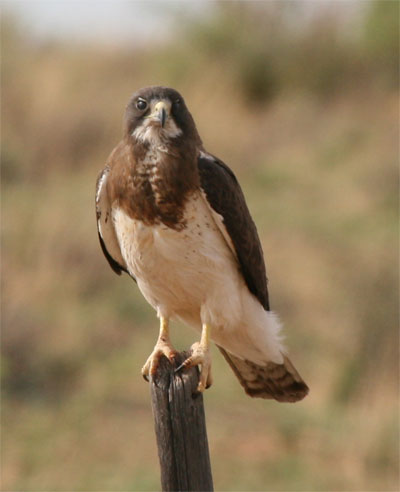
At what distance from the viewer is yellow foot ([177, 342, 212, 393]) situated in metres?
3.73

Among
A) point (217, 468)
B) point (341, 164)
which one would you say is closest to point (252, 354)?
point (217, 468)

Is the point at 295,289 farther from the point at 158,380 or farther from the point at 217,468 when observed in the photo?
the point at 158,380

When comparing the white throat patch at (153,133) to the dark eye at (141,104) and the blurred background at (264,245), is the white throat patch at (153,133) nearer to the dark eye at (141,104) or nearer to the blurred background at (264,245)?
the dark eye at (141,104)

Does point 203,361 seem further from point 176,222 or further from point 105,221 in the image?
point 105,221

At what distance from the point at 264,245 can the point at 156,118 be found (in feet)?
25.5

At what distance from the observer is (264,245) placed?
11562mm

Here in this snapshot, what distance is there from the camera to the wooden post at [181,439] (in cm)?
324

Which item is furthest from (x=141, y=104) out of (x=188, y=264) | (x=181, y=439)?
(x=181, y=439)

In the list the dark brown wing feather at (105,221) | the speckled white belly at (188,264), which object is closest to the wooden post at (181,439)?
the speckled white belly at (188,264)

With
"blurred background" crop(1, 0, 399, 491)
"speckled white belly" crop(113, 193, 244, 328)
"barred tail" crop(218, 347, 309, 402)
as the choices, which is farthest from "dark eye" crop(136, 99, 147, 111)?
"blurred background" crop(1, 0, 399, 491)

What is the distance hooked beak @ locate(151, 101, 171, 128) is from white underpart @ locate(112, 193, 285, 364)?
1.14 feet

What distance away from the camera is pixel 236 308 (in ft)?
14.0

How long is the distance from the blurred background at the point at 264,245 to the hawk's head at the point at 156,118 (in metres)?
3.17

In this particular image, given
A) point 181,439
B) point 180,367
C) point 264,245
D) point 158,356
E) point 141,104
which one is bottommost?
point 181,439
